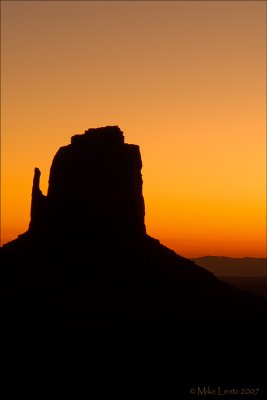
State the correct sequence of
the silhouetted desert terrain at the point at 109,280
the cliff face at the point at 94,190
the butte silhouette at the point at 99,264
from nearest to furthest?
the silhouetted desert terrain at the point at 109,280 < the butte silhouette at the point at 99,264 < the cliff face at the point at 94,190

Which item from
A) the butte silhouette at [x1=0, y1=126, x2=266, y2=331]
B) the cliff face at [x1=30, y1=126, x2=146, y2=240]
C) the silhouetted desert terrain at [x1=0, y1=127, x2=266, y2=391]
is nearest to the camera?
the silhouetted desert terrain at [x1=0, y1=127, x2=266, y2=391]

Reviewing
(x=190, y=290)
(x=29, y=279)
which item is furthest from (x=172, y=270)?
(x=29, y=279)

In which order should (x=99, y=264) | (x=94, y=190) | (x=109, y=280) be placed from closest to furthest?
(x=109, y=280), (x=99, y=264), (x=94, y=190)

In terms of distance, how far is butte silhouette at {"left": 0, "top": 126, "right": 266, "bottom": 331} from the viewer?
6962 centimetres

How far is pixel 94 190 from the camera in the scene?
8875cm

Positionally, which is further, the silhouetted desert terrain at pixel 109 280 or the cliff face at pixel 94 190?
the cliff face at pixel 94 190

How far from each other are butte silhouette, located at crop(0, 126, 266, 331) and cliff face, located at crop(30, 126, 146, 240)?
13 centimetres

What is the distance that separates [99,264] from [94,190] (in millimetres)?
13428

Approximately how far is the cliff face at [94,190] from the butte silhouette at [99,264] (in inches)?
5.2

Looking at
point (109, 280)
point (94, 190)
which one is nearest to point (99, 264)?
point (109, 280)

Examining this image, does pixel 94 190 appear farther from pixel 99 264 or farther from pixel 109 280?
pixel 109 280

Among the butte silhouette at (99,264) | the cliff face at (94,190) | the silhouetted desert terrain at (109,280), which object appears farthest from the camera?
the cliff face at (94,190)

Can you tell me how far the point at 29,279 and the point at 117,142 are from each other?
2422 cm

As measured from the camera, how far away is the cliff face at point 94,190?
285 feet
